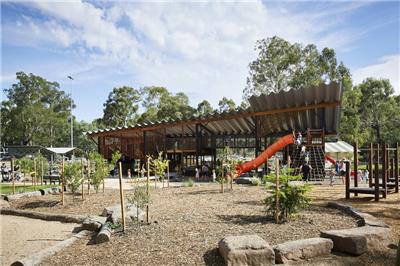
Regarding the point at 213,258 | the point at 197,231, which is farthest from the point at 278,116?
the point at 213,258

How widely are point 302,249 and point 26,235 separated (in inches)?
243

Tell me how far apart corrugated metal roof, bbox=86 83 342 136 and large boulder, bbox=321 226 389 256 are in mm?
12976

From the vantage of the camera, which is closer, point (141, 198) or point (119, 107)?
point (141, 198)

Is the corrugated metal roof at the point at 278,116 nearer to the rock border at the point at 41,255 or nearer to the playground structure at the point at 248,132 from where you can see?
the playground structure at the point at 248,132

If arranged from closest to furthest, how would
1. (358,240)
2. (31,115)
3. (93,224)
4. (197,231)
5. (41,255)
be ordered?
(358,240), (41,255), (197,231), (93,224), (31,115)

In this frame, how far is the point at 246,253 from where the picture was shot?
4902 millimetres

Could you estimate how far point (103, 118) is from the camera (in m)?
51.7

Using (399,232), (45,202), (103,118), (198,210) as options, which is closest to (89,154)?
(45,202)

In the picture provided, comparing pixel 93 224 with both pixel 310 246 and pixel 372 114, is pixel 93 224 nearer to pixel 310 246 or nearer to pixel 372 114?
pixel 310 246

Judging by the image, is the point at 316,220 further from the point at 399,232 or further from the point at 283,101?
the point at 283,101

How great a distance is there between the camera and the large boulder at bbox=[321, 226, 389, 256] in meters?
5.45

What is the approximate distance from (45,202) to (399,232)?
10529 millimetres

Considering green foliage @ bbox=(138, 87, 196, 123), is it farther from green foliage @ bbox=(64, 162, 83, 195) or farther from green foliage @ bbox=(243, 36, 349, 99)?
green foliage @ bbox=(64, 162, 83, 195)

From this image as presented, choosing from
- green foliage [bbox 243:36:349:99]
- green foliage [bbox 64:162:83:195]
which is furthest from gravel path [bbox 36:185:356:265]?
green foliage [bbox 243:36:349:99]
